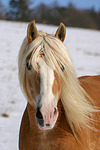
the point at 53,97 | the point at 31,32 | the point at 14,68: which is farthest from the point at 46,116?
the point at 14,68

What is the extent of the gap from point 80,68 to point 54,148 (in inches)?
254

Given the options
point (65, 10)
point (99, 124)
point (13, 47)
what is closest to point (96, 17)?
point (65, 10)

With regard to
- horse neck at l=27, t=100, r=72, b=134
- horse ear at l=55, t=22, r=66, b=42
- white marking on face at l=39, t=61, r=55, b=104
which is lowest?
horse neck at l=27, t=100, r=72, b=134

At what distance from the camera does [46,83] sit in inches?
61.0

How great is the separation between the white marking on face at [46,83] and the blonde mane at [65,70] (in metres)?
0.04

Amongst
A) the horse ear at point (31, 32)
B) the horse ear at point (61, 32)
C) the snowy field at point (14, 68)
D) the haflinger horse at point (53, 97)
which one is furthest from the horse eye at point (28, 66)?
the snowy field at point (14, 68)

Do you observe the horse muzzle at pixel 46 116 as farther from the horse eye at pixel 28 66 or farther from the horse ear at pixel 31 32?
the horse ear at pixel 31 32

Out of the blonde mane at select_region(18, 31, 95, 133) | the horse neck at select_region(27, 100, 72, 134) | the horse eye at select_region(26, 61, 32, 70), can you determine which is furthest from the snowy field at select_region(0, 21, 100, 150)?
the horse eye at select_region(26, 61, 32, 70)

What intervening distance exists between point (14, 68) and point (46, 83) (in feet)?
20.6

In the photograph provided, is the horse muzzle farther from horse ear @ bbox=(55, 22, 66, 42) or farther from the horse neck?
horse ear @ bbox=(55, 22, 66, 42)

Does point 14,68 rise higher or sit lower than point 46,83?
lower

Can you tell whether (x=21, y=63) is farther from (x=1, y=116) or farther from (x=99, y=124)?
(x=1, y=116)

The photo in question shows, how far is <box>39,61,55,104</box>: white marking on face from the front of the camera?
1.50 m

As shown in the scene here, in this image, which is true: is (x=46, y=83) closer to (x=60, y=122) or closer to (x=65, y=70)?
(x=65, y=70)
